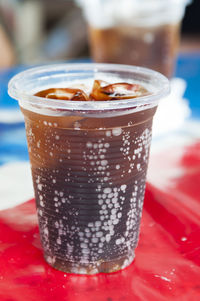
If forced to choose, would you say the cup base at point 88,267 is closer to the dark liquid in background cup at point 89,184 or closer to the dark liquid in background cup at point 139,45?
the dark liquid in background cup at point 89,184

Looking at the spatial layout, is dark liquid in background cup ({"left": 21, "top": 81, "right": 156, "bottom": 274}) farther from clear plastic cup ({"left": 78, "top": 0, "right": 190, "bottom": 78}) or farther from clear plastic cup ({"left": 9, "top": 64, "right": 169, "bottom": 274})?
clear plastic cup ({"left": 78, "top": 0, "right": 190, "bottom": 78})

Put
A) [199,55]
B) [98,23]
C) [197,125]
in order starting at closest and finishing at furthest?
[197,125], [98,23], [199,55]

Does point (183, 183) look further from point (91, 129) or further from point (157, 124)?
point (91, 129)

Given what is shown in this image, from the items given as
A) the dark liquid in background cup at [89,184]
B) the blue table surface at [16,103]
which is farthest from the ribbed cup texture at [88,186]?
the blue table surface at [16,103]

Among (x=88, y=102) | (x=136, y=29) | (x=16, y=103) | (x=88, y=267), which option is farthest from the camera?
(x=136, y=29)

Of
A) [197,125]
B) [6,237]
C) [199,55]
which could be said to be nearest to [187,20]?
[199,55]

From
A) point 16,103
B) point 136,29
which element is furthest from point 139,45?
point 16,103

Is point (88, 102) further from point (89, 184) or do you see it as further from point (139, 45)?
point (139, 45)
